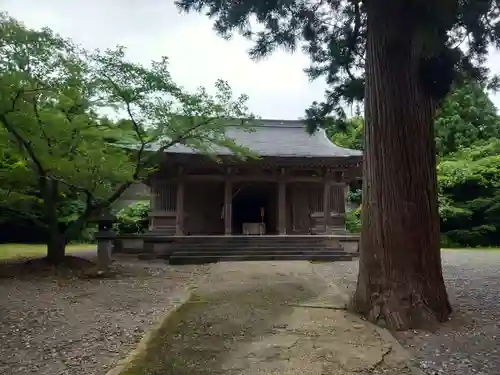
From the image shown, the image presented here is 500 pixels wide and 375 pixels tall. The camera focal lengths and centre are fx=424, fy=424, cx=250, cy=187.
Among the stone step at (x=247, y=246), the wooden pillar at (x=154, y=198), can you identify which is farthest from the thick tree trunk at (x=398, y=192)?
the wooden pillar at (x=154, y=198)

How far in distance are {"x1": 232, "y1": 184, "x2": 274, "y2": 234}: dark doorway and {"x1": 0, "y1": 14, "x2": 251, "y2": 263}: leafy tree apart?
268 inches

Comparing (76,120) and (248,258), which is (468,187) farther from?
(76,120)

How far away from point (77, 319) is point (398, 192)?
3.87m

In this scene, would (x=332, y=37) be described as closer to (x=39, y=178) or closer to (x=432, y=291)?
(x=432, y=291)

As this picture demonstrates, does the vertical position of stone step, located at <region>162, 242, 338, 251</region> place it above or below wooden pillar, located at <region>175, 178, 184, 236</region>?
below

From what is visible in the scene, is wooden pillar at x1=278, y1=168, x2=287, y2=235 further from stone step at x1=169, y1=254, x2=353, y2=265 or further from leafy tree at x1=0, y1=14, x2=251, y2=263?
leafy tree at x1=0, y1=14, x2=251, y2=263

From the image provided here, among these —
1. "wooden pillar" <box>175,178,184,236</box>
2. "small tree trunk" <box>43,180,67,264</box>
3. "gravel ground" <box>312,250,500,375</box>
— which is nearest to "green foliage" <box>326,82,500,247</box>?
"wooden pillar" <box>175,178,184,236</box>

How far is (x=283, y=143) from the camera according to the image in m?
16.2

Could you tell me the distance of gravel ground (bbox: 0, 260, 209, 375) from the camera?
3510mm

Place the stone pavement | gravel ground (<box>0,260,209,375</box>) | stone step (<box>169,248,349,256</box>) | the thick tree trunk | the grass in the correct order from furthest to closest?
the grass < stone step (<box>169,248,349,256</box>) < the thick tree trunk < gravel ground (<box>0,260,209,375</box>) < the stone pavement

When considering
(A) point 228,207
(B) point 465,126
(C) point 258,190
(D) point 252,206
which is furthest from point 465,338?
(B) point 465,126

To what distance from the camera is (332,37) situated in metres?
6.55

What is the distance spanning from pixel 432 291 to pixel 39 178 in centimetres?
743

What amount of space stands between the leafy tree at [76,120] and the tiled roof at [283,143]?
12.0ft
